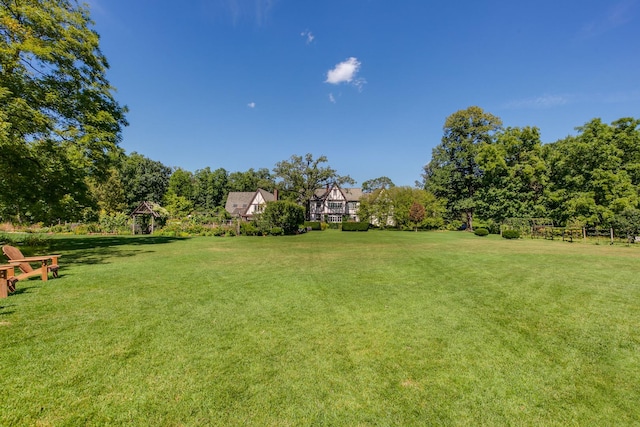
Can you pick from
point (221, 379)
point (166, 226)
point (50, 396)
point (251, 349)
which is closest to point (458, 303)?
point (251, 349)

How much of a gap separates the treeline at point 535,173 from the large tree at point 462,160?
14cm

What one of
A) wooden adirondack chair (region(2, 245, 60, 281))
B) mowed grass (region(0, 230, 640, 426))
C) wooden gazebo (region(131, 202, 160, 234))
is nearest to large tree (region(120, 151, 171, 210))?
wooden gazebo (region(131, 202, 160, 234))

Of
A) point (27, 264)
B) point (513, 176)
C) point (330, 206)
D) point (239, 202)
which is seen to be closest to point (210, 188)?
point (239, 202)

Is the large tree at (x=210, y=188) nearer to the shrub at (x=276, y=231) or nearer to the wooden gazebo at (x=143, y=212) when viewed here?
the wooden gazebo at (x=143, y=212)

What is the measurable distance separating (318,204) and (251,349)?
184ft

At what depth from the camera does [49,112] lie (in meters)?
14.8

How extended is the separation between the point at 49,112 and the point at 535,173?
49.2 metres

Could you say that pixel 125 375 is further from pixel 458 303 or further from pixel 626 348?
pixel 626 348

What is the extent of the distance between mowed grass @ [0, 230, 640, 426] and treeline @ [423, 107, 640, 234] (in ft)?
101

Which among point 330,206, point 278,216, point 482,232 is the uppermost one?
point 330,206

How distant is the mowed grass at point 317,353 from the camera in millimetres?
3104

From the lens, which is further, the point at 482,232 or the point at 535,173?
the point at 535,173

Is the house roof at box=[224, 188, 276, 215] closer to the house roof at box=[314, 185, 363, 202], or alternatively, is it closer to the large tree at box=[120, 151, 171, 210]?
the house roof at box=[314, 185, 363, 202]

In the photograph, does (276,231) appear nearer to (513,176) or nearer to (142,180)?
(513,176)
